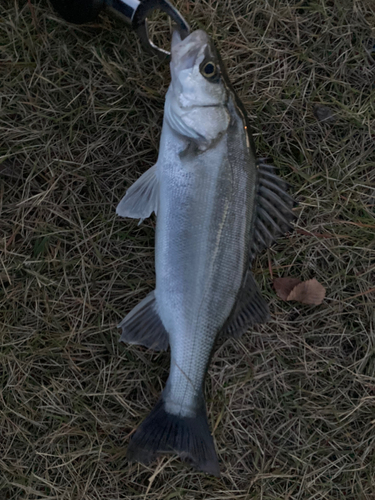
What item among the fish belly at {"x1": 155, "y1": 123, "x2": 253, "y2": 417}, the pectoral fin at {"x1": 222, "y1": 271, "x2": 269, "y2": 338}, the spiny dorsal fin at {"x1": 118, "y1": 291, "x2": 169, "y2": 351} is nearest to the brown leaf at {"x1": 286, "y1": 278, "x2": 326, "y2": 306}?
the pectoral fin at {"x1": 222, "y1": 271, "x2": 269, "y2": 338}

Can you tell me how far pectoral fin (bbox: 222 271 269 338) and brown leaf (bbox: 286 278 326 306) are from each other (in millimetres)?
458

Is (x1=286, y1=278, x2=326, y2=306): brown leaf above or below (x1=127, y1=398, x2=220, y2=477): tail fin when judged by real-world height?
above

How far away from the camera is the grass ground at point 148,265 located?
2191 millimetres

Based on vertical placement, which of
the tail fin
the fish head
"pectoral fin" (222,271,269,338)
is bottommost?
the tail fin

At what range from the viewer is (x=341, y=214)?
242 cm

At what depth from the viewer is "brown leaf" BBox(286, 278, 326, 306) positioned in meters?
2.33

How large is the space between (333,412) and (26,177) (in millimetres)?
2444

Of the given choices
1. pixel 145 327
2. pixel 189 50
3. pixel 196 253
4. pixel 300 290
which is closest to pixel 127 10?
pixel 189 50

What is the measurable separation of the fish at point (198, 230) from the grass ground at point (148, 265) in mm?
332

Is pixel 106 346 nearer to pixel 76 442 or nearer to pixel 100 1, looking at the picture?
pixel 76 442

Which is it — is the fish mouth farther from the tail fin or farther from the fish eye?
the tail fin

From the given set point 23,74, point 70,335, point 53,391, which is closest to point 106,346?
point 70,335

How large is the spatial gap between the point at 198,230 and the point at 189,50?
35.0 inches

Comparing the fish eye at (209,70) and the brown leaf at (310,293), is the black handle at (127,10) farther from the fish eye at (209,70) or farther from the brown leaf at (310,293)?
the brown leaf at (310,293)
